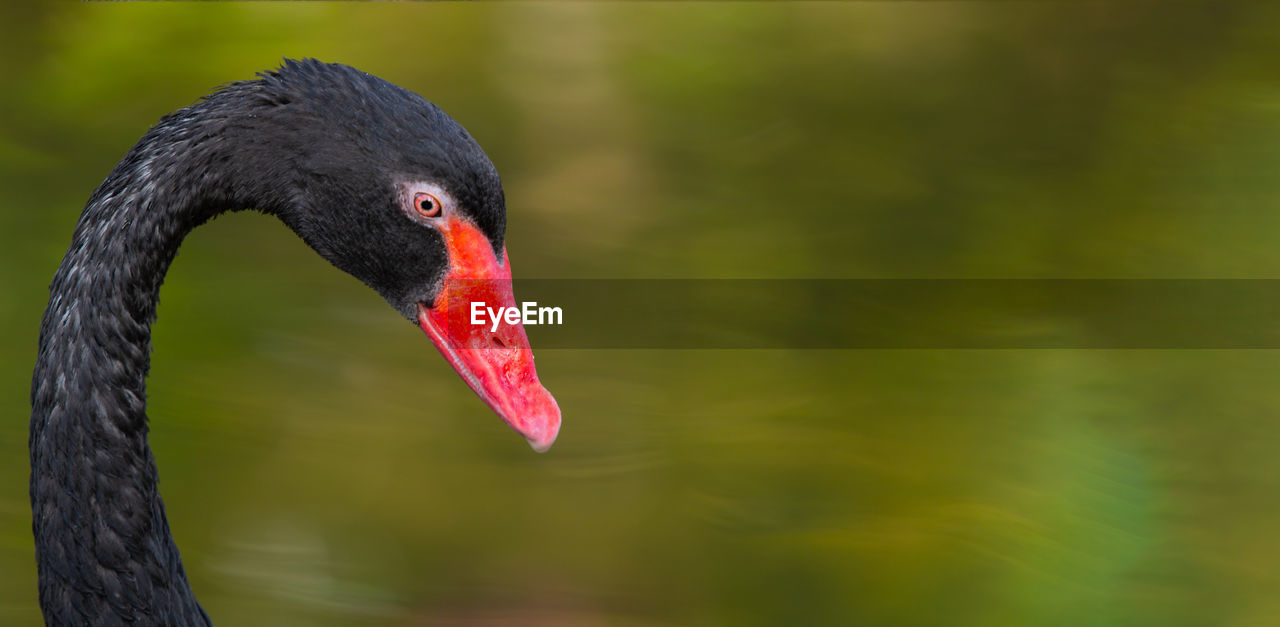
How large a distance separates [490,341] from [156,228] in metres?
0.39

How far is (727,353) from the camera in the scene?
3303 millimetres

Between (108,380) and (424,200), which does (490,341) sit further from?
(108,380)

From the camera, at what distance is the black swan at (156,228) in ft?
4.27

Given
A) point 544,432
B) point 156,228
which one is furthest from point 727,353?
point 156,228

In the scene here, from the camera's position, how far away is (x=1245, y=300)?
3.50 m

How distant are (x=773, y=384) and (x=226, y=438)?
1.42 m

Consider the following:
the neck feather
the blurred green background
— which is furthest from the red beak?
the blurred green background

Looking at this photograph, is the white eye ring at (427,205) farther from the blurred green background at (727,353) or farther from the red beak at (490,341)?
the blurred green background at (727,353)

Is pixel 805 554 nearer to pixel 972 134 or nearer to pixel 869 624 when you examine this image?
pixel 869 624

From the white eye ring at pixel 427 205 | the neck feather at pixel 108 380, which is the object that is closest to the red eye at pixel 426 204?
the white eye ring at pixel 427 205

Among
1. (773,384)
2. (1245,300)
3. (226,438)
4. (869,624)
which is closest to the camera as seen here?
(869,624)

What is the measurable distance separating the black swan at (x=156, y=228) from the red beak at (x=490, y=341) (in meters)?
0.02

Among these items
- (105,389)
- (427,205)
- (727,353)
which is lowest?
(105,389)

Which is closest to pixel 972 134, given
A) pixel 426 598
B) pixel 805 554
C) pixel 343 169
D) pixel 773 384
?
pixel 773 384
